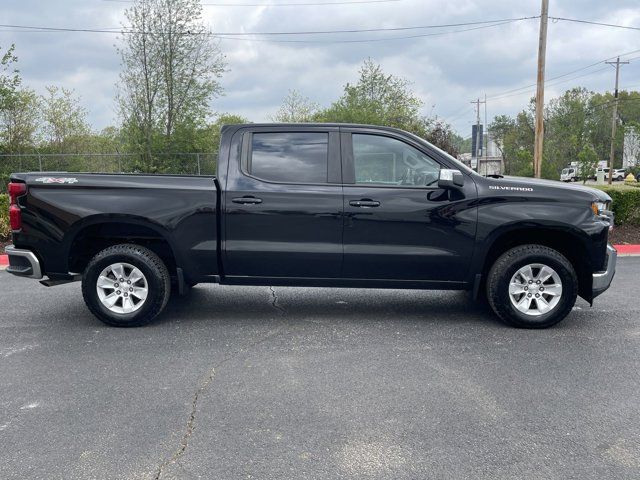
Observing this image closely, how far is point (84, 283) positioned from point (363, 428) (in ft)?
11.2

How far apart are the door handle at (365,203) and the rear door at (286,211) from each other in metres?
0.13

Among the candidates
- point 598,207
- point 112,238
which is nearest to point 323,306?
point 112,238

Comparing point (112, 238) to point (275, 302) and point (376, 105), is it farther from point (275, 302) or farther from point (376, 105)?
point (376, 105)

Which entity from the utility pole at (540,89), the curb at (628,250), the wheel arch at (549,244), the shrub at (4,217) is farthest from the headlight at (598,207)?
the utility pole at (540,89)

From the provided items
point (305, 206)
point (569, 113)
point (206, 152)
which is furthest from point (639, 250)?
point (569, 113)

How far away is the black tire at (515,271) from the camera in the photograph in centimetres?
549

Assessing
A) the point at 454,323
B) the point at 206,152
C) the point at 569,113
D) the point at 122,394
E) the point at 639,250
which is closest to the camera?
the point at 122,394

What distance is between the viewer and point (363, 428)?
3498mm

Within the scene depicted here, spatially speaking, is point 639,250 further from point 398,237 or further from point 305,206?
point 305,206

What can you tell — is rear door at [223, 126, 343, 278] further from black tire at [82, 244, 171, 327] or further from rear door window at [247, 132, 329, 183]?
black tire at [82, 244, 171, 327]

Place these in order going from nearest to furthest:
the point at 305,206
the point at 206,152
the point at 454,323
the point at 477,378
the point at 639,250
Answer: the point at 477,378 → the point at 305,206 → the point at 454,323 → the point at 639,250 → the point at 206,152

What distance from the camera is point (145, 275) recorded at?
5.59 metres

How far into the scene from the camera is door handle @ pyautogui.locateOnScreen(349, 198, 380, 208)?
18.0ft

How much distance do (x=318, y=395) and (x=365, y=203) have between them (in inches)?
83.8
